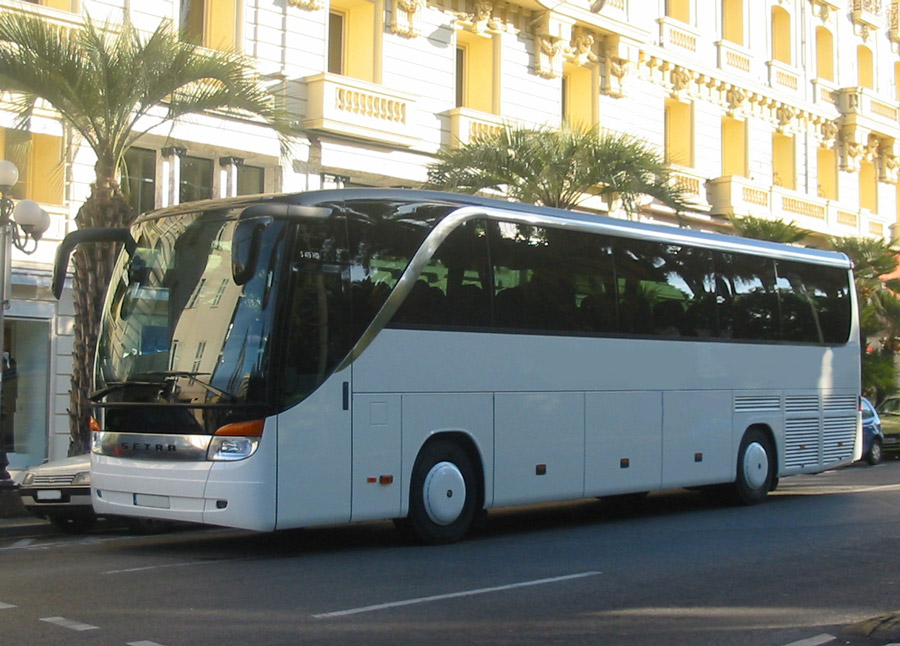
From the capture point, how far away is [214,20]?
22.3 m

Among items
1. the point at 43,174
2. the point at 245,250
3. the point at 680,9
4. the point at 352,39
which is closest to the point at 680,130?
the point at 680,9

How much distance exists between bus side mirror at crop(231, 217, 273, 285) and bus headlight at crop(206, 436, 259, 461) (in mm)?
1370

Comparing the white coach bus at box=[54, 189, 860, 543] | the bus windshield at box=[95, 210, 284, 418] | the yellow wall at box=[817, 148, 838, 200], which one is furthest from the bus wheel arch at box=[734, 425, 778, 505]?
the yellow wall at box=[817, 148, 838, 200]

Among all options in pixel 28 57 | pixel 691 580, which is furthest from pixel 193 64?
pixel 691 580

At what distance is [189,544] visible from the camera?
40.9 ft

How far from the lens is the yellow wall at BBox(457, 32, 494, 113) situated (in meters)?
26.8

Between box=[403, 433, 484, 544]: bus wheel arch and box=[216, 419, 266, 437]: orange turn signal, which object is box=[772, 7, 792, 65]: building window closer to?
box=[403, 433, 484, 544]: bus wheel arch

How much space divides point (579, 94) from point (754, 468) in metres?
14.9

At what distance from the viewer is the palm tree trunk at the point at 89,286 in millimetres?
16266

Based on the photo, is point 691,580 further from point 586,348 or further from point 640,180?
point 640,180

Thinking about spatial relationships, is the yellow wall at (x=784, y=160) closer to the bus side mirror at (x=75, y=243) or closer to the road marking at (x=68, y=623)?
the bus side mirror at (x=75, y=243)

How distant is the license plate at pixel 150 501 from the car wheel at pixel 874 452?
69.2ft

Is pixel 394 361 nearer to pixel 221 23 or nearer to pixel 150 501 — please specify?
pixel 150 501

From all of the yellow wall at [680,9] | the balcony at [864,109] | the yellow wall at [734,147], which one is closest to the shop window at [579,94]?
the yellow wall at [680,9]
